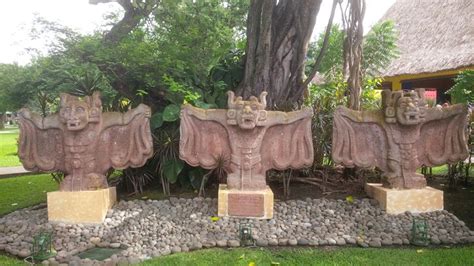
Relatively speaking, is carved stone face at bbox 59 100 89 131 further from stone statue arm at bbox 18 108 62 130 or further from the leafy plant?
the leafy plant

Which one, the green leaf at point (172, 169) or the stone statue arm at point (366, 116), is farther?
the green leaf at point (172, 169)

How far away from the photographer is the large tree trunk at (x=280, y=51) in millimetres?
5906

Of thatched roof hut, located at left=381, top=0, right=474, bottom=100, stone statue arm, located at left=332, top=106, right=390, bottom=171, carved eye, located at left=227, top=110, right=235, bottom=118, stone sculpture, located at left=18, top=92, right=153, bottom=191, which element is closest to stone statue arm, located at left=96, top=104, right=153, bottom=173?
stone sculpture, located at left=18, top=92, right=153, bottom=191

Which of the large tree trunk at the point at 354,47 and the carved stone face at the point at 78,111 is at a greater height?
the large tree trunk at the point at 354,47

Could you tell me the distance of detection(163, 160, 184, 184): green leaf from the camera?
5379 mm

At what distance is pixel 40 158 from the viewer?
483 centimetres

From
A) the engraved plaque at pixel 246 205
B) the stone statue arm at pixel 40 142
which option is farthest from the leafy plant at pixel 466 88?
the stone statue arm at pixel 40 142

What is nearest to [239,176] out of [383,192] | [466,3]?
[383,192]

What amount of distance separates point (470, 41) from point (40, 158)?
39.7ft

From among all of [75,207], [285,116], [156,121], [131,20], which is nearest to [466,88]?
[285,116]

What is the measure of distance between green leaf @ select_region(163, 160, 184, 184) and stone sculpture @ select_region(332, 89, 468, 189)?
7.00ft

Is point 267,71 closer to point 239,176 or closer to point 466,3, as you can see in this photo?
point 239,176

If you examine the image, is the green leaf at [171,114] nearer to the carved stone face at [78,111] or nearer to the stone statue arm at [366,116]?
the carved stone face at [78,111]

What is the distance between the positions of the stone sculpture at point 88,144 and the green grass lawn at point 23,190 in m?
1.22
